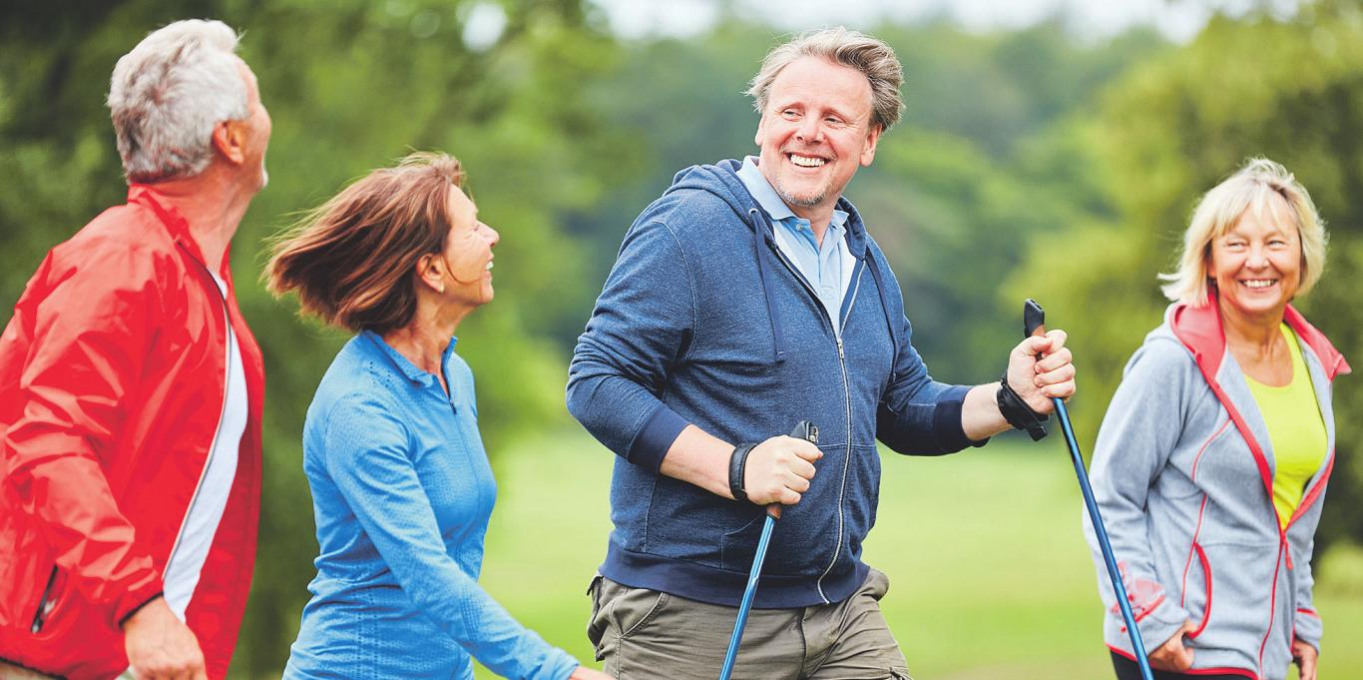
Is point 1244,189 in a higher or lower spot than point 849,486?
higher

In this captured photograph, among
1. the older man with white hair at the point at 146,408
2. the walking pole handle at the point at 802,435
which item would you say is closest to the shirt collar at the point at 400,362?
the older man with white hair at the point at 146,408

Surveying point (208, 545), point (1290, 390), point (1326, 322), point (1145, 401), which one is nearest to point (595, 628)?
point (208, 545)

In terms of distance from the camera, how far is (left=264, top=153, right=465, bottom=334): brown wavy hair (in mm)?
3619

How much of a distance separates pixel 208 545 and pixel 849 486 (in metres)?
1.36

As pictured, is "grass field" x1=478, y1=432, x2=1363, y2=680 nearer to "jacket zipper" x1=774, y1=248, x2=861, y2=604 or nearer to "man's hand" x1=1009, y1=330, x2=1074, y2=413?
"man's hand" x1=1009, y1=330, x2=1074, y2=413

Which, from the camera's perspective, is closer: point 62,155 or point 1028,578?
point 62,155

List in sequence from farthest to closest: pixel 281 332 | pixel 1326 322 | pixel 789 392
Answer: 1. pixel 1326 322
2. pixel 281 332
3. pixel 789 392

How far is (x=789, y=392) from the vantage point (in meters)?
3.75

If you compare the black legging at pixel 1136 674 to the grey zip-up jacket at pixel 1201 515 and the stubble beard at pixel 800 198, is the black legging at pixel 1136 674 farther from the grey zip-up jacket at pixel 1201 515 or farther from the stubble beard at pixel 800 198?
the stubble beard at pixel 800 198

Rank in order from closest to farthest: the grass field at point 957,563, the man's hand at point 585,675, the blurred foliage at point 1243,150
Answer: the man's hand at point 585,675 → the blurred foliage at point 1243,150 → the grass field at point 957,563

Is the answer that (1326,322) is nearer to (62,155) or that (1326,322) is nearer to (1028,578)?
(62,155)

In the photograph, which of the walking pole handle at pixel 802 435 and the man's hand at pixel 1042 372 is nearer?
the walking pole handle at pixel 802 435

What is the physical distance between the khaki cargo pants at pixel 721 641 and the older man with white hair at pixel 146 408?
0.80 metres

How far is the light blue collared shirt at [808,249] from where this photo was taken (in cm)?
390
